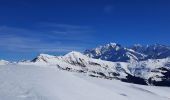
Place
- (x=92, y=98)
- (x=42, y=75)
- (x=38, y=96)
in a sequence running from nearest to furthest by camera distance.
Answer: (x=38, y=96) → (x=92, y=98) → (x=42, y=75)

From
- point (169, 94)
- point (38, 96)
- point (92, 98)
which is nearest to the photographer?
point (38, 96)

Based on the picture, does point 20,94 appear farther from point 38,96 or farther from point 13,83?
point 13,83

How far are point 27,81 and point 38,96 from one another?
4.75 metres

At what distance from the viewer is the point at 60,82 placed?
2238 cm

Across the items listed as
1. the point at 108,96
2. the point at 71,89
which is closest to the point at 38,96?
the point at 71,89

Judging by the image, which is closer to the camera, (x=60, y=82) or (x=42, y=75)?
(x=60, y=82)

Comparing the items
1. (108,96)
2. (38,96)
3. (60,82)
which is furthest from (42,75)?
(38,96)

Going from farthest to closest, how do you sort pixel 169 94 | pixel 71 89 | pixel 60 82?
1. pixel 169 94
2. pixel 60 82
3. pixel 71 89

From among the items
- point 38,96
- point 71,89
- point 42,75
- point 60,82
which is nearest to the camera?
point 38,96

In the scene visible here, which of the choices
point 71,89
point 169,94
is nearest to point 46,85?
point 71,89

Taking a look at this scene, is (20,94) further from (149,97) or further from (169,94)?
(169,94)

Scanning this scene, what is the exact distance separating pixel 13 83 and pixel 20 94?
11.0ft

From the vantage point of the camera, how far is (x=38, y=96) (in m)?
17.1

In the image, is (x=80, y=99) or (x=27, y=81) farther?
(x=27, y=81)
